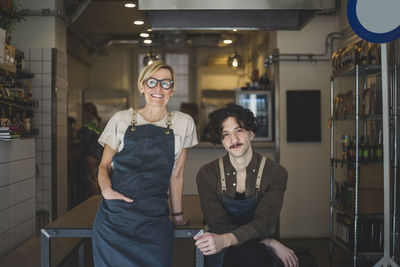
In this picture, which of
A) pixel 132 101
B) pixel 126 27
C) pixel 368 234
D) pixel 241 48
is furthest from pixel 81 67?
pixel 368 234

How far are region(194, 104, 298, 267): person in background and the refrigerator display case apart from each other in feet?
12.5

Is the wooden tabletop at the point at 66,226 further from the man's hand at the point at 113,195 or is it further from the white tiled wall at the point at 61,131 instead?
the white tiled wall at the point at 61,131

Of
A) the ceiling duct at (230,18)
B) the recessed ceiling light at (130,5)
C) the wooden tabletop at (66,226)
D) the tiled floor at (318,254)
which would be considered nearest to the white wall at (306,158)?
the tiled floor at (318,254)

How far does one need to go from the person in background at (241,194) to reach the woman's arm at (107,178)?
452 mm

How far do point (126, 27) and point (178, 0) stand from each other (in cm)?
361

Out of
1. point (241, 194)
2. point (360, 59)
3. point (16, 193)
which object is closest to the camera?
point (241, 194)

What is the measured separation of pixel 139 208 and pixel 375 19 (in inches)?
75.4

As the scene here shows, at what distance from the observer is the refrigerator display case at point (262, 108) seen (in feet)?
20.1

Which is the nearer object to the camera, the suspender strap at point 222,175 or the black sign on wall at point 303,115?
the suspender strap at point 222,175

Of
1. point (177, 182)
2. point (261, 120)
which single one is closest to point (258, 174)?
point (177, 182)

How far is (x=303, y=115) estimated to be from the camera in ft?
17.8

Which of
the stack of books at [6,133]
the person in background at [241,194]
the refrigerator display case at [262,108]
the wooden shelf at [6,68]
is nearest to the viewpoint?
the person in background at [241,194]

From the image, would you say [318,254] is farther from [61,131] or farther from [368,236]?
[61,131]

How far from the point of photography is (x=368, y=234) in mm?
4070
